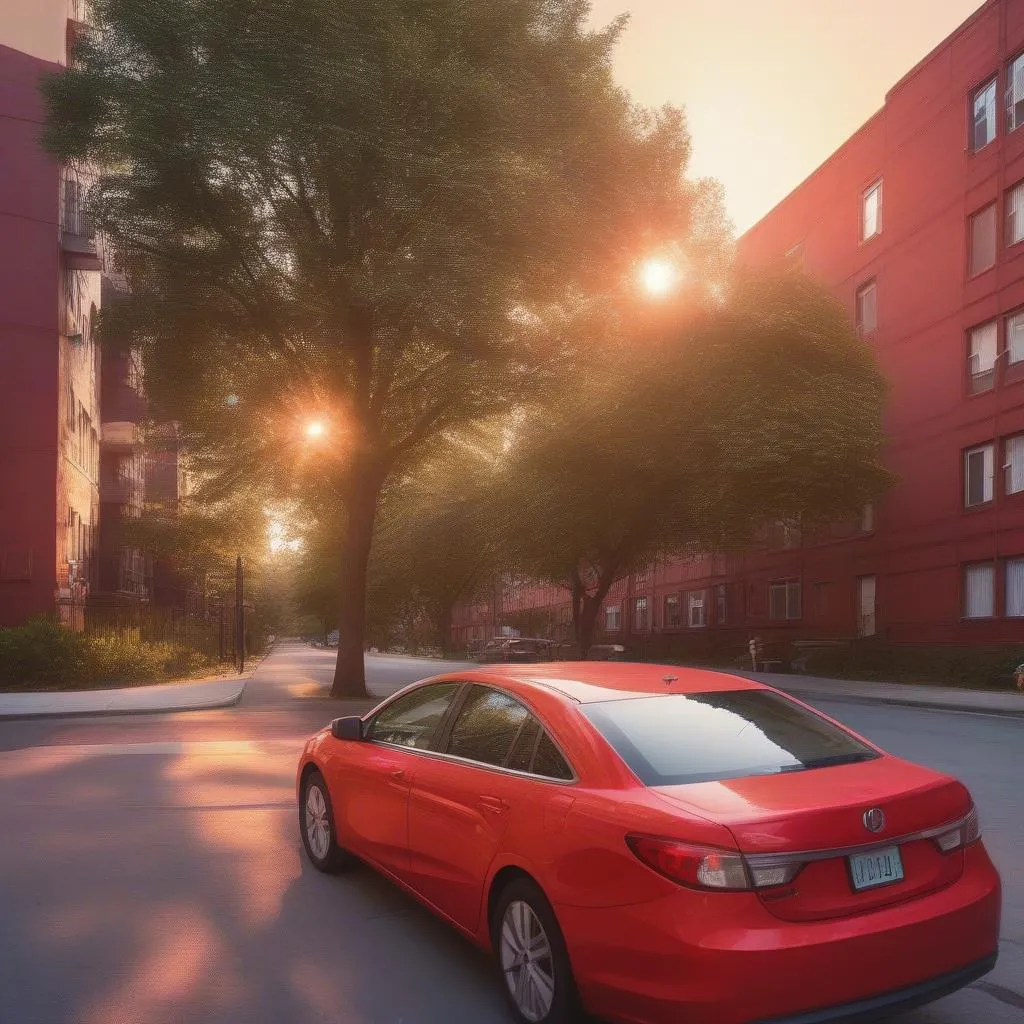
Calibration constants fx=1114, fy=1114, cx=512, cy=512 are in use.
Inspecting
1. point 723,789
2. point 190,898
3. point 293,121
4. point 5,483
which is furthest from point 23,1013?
point 5,483

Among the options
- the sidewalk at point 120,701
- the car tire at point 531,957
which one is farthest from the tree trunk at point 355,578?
the car tire at point 531,957

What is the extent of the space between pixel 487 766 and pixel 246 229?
17282mm

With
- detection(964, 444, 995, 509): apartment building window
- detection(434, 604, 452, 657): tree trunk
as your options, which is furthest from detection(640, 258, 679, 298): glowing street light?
detection(434, 604, 452, 657): tree trunk

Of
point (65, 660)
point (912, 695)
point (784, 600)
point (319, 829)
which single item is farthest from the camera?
point (784, 600)

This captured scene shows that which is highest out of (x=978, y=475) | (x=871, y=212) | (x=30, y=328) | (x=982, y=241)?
(x=871, y=212)

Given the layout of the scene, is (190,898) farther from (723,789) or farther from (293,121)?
(293,121)

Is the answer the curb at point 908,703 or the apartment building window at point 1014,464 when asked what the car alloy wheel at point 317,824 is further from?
the apartment building window at point 1014,464

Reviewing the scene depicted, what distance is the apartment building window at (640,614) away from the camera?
5997cm

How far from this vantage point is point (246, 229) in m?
20.2

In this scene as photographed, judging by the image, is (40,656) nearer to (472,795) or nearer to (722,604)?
(472,795)

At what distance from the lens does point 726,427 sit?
30.9 metres

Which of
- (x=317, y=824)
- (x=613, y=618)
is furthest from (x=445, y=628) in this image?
(x=317, y=824)

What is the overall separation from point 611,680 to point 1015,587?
27735 millimetres

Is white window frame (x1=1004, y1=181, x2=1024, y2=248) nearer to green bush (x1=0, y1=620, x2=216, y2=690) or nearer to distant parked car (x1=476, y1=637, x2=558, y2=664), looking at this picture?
distant parked car (x1=476, y1=637, x2=558, y2=664)
